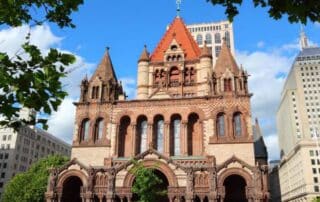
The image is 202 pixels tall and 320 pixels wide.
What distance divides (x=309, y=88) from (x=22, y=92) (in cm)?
12311

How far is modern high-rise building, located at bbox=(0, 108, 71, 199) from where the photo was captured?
249 ft

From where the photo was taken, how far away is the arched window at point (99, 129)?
36.3 metres

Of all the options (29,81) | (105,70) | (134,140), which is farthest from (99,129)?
(29,81)

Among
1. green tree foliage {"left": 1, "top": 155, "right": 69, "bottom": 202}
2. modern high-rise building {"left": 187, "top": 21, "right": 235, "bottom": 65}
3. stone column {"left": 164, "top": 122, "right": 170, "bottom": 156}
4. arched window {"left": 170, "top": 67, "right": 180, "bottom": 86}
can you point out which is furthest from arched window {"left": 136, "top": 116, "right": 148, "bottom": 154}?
modern high-rise building {"left": 187, "top": 21, "right": 235, "bottom": 65}

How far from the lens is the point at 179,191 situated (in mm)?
28969

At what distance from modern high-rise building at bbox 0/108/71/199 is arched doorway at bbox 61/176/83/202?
4653cm

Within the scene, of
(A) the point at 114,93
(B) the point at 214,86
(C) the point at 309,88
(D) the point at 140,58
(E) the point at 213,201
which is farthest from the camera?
(C) the point at 309,88

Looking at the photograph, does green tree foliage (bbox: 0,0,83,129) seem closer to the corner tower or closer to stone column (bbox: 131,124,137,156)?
stone column (bbox: 131,124,137,156)

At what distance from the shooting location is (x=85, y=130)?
3681 cm

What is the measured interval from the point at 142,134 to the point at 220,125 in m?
8.84

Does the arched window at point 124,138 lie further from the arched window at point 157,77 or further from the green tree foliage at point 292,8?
the green tree foliage at point 292,8

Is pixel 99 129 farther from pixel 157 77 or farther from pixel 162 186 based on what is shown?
pixel 157 77

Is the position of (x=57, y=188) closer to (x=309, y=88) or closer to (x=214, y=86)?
(x=214, y=86)

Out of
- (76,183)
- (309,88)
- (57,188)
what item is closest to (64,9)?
(57,188)
